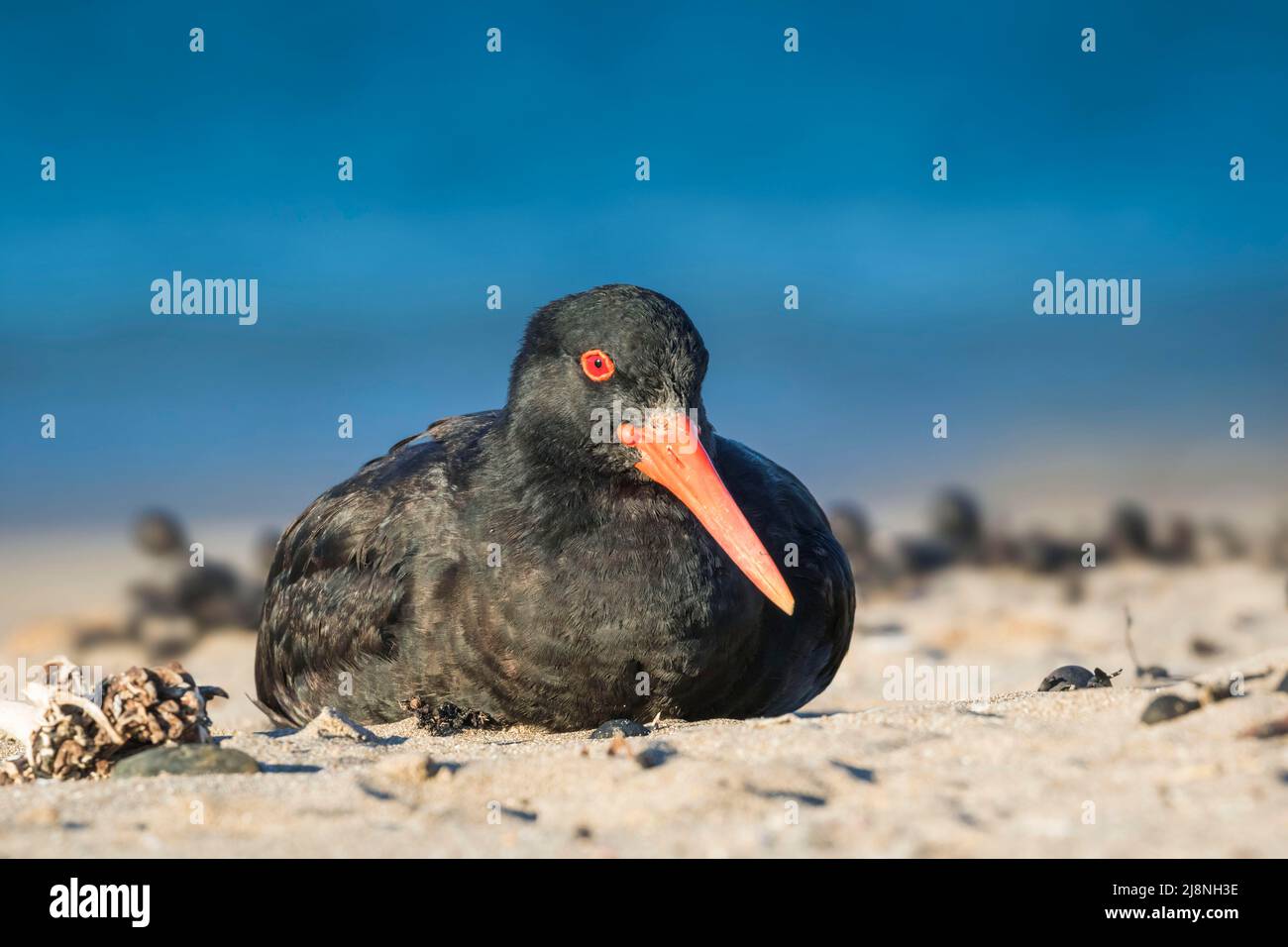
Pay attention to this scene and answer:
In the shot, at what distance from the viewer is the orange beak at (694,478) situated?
5.20 m

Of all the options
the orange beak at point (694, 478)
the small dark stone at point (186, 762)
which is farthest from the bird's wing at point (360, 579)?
the small dark stone at point (186, 762)

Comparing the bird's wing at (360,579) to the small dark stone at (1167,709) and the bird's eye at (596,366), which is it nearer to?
the bird's eye at (596,366)

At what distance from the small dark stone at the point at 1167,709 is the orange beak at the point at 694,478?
1.64 m


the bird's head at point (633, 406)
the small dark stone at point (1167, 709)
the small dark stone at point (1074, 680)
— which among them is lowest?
the small dark stone at point (1074, 680)

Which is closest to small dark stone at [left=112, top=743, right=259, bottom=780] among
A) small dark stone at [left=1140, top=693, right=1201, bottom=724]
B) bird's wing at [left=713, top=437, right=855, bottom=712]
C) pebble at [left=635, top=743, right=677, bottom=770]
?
pebble at [left=635, top=743, right=677, bottom=770]

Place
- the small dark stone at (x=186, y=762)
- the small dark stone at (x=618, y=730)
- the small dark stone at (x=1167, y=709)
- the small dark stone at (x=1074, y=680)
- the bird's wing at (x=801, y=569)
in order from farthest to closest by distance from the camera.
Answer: the bird's wing at (x=801, y=569)
the small dark stone at (x=1074, y=680)
the small dark stone at (x=618, y=730)
the small dark stone at (x=186, y=762)
the small dark stone at (x=1167, y=709)

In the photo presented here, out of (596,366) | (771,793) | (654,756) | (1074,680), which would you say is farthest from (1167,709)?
(596,366)

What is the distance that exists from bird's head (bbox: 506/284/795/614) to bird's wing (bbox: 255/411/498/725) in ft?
2.19

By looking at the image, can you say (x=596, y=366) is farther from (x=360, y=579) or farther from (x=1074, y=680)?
(x=1074, y=680)

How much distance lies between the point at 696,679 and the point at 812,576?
972mm

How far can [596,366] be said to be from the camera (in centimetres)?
543
